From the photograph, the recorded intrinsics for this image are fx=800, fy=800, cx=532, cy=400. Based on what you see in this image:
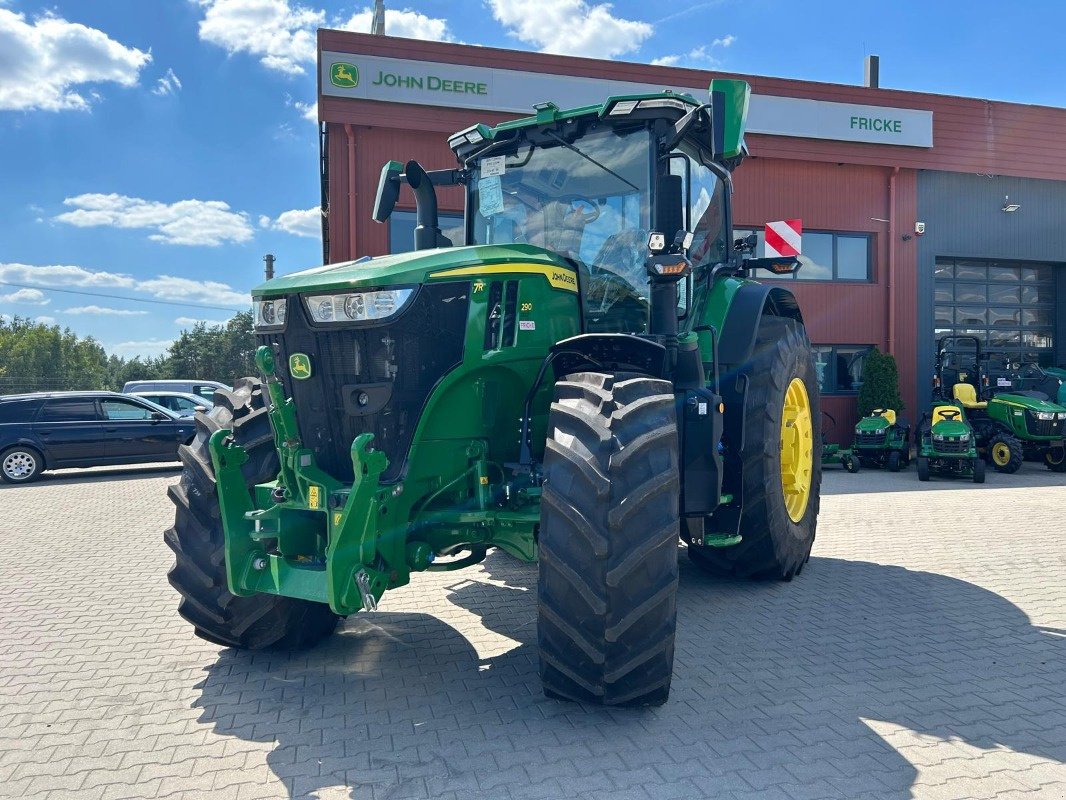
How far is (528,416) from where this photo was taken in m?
4.00

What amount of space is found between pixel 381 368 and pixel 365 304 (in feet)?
0.96

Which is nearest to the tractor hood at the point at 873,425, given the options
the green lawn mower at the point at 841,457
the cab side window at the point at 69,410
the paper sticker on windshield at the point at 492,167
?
the green lawn mower at the point at 841,457

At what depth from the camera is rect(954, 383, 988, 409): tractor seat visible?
567 inches

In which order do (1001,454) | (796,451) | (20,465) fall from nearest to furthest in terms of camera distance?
(796,451) < (20,465) < (1001,454)

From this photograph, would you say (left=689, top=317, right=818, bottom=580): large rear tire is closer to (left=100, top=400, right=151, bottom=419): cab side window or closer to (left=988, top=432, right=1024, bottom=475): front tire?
(left=988, top=432, right=1024, bottom=475): front tire

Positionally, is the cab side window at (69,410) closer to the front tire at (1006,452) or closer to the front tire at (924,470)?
the front tire at (924,470)

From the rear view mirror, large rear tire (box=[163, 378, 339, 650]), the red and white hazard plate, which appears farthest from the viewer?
the red and white hazard plate

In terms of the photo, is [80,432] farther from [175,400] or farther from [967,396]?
[967,396]

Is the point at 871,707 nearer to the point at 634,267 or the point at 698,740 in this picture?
the point at 698,740

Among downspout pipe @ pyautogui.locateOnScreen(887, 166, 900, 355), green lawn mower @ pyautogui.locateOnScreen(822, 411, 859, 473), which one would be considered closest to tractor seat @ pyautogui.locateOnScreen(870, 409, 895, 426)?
green lawn mower @ pyautogui.locateOnScreen(822, 411, 859, 473)

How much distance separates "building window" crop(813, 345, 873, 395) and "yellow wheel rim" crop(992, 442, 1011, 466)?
317 centimetres

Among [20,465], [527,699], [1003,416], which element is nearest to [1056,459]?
[1003,416]

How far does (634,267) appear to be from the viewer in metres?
4.52

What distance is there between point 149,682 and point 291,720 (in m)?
1.01
